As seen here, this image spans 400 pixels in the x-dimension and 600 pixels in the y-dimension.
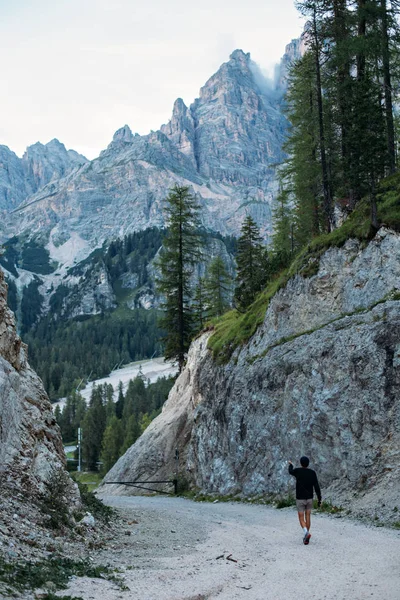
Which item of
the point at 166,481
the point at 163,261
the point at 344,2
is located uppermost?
the point at 344,2

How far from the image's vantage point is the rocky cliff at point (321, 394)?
58.9 ft

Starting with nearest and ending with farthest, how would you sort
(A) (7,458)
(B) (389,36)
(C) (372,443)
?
(A) (7,458) → (C) (372,443) → (B) (389,36)

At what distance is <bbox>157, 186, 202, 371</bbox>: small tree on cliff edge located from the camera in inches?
1781

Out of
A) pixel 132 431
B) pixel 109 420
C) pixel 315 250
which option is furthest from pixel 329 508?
pixel 109 420

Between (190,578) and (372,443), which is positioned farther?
(372,443)

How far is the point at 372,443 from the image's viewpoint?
58.4 feet

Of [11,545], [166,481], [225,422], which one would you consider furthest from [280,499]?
[11,545]

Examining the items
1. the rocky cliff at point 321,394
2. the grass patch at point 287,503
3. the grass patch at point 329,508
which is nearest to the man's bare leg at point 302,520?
the rocky cliff at point 321,394

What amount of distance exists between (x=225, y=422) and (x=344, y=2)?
2539 centimetres

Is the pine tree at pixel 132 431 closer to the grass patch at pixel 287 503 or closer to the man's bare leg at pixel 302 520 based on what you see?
the grass patch at pixel 287 503

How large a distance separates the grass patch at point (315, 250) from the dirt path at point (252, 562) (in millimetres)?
13290

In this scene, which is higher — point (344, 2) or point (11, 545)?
point (344, 2)

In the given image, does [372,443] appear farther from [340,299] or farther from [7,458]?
[7,458]

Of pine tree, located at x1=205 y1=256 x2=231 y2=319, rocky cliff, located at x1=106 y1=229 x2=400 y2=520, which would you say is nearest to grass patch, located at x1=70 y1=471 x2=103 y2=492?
pine tree, located at x1=205 y1=256 x2=231 y2=319
